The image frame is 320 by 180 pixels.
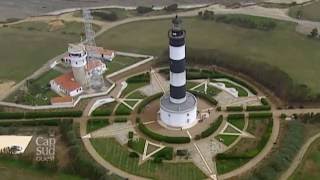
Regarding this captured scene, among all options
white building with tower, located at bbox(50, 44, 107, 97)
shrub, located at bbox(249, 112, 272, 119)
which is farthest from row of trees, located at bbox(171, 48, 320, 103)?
white building with tower, located at bbox(50, 44, 107, 97)

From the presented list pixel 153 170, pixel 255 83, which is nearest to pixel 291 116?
pixel 255 83

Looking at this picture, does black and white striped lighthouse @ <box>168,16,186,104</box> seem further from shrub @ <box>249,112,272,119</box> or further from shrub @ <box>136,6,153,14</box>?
shrub @ <box>136,6,153,14</box>

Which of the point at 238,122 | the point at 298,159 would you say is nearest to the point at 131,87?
the point at 238,122

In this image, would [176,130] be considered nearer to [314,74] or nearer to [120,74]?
[120,74]

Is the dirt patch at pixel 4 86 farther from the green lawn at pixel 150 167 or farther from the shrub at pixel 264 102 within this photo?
the shrub at pixel 264 102

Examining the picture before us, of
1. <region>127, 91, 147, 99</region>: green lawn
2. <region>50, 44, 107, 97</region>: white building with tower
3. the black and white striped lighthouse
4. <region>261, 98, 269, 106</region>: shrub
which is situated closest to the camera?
the black and white striped lighthouse

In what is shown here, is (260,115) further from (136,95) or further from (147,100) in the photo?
(136,95)

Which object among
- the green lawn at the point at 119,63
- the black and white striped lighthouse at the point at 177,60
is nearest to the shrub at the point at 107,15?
the green lawn at the point at 119,63

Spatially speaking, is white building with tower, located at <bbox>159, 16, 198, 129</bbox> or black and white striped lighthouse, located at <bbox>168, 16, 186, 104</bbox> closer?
black and white striped lighthouse, located at <bbox>168, 16, 186, 104</bbox>

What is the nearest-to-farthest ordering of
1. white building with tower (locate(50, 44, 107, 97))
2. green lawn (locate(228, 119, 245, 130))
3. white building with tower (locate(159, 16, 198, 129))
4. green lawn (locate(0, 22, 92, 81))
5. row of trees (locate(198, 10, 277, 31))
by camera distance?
white building with tower (locate(159, 16, 198, 129)) < green lawn (locate(228, 119, 245, 130)) < white building with tower (locate(50, 44, 107, 97)) < green lawn (locate(0, 22, 92, 81)) < row of trees (locate(198, 10, 277, 31))
